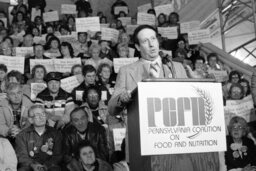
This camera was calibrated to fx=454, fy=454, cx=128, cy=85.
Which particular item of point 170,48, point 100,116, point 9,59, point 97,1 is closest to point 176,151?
Result: point 100,116

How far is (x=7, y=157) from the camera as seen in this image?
441cm

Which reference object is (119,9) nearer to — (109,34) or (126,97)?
(109,34)

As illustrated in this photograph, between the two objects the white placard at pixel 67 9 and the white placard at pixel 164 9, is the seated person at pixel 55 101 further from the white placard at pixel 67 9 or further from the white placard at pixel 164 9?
the white placard at pixel 164 9

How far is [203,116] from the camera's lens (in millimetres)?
2090

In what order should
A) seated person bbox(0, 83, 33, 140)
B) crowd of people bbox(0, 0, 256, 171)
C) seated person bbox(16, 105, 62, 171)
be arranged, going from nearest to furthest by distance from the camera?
crowd of people bbox(0, 0, 256, 171), seated person bbox(16, 105, 62, 171), seated person bbox(0, 83, 33, 140)

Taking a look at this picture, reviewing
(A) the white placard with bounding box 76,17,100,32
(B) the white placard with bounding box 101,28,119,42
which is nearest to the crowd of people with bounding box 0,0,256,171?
(B) the white placard with bounding box 101,28,119,42

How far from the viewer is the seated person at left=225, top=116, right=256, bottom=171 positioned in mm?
5195

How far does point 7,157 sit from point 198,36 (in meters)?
5.40

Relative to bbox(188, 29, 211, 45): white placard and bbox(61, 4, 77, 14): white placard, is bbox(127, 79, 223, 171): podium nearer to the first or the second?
bbox(188, 29, 211, 45): white placard

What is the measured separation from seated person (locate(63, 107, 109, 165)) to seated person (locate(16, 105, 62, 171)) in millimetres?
97

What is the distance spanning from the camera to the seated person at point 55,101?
5480mm

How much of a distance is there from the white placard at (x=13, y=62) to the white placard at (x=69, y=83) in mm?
905

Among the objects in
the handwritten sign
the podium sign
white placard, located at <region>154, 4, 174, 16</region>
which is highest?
white placard, located at <region>154, 4, 174, 16</region>

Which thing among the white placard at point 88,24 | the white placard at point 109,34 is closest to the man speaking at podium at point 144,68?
the white placard at point 109,34
